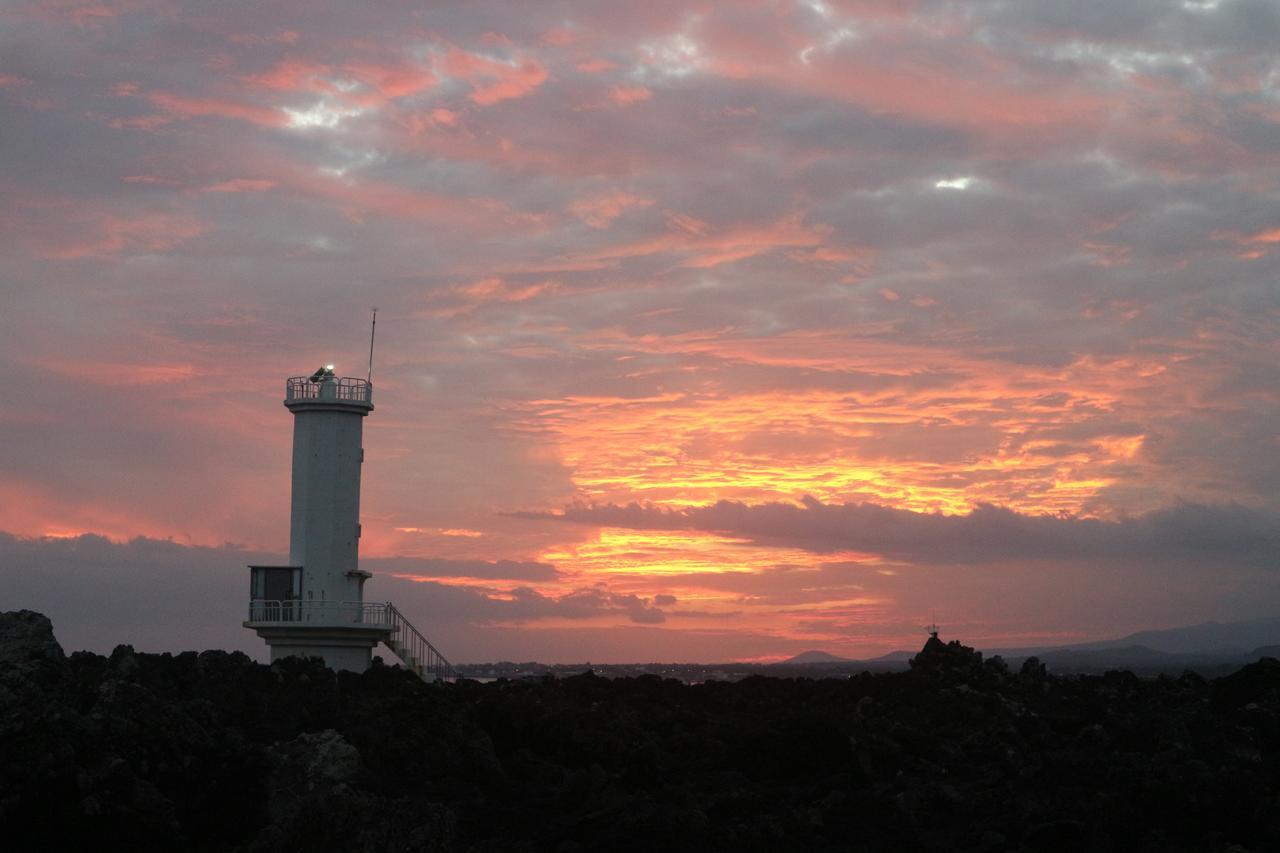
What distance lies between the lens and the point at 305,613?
3819 cm

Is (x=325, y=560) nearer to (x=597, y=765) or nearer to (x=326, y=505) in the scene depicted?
(x=326, y=505)

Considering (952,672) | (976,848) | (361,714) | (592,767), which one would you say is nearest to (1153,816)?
(976,848)

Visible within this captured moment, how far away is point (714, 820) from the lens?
23.3 metres

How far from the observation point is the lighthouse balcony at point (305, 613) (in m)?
38.0

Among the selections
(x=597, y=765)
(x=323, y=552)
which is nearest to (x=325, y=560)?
(x=323, y=552)

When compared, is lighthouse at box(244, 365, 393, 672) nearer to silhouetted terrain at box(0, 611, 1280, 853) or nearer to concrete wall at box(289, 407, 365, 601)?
concrete wall at box(289, 407, 365, 601)

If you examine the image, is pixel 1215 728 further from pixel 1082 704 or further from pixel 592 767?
pixel 592 767

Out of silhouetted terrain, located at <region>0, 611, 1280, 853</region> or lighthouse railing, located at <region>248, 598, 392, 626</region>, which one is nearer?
silhouetted terrain, located at <region>0, 611, 1280, 853</region>

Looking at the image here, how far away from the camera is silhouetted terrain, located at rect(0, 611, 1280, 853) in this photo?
21.5m

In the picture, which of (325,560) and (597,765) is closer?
(597,765)

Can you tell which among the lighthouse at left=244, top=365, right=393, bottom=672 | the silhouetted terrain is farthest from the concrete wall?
the silhouetted terrain

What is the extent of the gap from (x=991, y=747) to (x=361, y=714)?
40.3ft

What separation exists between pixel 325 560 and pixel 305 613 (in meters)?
1.51

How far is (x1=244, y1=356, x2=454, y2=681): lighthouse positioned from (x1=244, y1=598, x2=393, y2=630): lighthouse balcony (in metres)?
0.03
